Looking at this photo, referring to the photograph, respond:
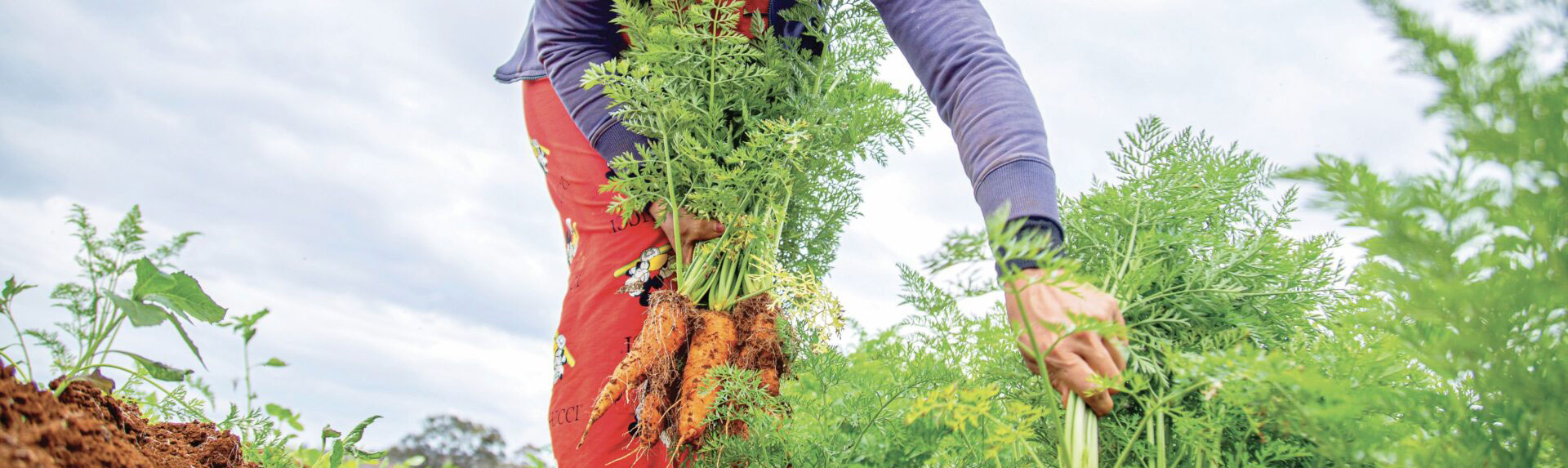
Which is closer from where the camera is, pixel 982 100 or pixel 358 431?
pixel 358 431

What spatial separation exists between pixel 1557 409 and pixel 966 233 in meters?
0.43

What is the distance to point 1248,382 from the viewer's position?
0.76m

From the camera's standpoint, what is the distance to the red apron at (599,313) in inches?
56.6

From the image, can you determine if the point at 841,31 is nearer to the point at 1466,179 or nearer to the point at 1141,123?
the point at 1141,123

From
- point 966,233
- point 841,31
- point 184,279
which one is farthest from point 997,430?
point 841,31

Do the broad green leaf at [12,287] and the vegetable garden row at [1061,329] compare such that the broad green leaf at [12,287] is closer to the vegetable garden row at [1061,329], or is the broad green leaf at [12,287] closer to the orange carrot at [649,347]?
the vegetable garden row at [1061,329]

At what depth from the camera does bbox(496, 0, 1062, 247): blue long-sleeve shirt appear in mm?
1107

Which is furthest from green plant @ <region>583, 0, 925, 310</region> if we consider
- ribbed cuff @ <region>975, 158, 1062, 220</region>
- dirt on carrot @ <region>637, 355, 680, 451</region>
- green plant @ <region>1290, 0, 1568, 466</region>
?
green plant @ <region>1290, 0, 1568, 466</region>

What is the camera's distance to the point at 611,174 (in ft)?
5.29

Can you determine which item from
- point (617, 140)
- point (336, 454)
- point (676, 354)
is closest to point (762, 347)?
point (676, 354)

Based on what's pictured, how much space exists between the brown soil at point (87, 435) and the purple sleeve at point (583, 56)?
0.76 meters

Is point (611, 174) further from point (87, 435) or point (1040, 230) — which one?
point (87, 435)

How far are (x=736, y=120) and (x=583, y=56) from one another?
36cm

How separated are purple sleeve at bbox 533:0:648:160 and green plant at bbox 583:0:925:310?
7 centimetres
